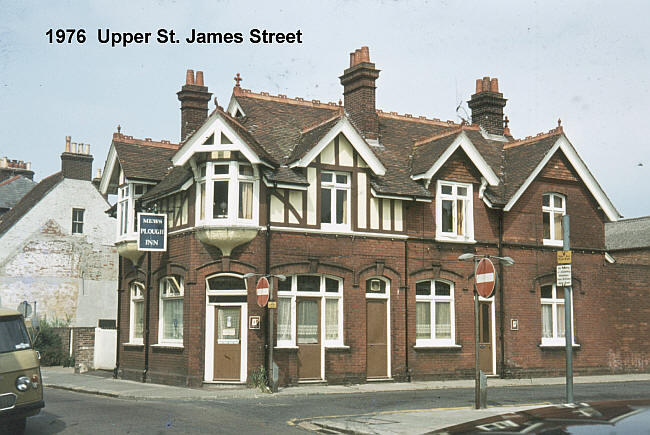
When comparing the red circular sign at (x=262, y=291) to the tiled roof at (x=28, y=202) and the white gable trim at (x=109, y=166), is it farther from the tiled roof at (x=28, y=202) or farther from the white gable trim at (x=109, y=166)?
the tiled roof at (x=28, y=202)

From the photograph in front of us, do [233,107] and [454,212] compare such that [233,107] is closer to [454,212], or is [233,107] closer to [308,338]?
[454,212]

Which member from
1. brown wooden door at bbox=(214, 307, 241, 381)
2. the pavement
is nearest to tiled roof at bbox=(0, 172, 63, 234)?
the pavement

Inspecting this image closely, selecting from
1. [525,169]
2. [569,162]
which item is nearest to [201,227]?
[525,169]

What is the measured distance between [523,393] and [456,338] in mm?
5259

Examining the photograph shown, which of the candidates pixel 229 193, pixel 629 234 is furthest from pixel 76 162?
pixel 629 234

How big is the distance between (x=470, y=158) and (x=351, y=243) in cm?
542

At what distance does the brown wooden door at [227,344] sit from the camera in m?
22.8

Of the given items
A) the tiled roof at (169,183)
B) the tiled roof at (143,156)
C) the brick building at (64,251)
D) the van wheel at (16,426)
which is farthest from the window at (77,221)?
the van wheel at (16,426)

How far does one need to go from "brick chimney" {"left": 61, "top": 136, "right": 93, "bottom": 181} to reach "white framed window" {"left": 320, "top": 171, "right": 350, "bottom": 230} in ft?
74.7

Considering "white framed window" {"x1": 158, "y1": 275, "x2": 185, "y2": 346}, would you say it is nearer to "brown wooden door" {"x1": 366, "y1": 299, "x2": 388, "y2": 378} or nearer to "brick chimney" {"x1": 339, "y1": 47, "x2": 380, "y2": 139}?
"brown wooden door" {"x1": 366, "y1": 299, "x2": 388, "y2": 378}

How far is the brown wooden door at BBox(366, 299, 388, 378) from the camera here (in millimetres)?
24719

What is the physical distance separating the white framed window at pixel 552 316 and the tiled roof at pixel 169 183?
1351 centimetres

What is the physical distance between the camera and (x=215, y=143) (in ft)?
74.8

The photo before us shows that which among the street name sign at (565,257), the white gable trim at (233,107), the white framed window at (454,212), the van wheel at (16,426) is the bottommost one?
the van wheel at (16,426)
